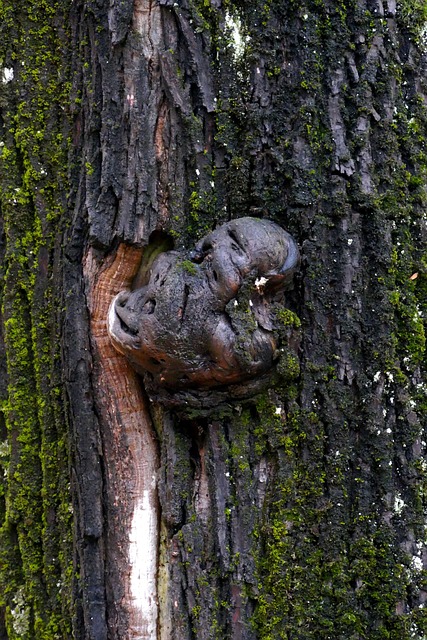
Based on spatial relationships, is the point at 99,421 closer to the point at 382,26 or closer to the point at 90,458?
the point at 90,458

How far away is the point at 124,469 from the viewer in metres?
1.73

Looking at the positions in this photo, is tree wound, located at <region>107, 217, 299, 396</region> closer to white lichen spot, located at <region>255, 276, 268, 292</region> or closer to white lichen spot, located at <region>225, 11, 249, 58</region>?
white lichen spot, located at <region>255, 276, 268, 292</region>

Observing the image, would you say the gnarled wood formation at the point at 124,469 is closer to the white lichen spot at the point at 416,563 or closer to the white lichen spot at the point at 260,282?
the white lichen spot at the point at 260,282

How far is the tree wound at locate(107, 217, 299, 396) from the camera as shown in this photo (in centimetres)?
154

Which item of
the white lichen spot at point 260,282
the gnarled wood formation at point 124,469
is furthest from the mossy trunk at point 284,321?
the white lichen spot at point 260,282

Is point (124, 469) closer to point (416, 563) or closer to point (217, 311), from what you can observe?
point (217, 311)

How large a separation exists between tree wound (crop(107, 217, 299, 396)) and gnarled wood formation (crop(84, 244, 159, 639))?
0.45ft

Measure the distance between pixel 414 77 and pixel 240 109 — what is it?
1.69ft

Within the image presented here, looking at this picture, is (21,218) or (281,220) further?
(21,218)

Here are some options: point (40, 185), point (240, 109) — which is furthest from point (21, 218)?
point (240, 109)

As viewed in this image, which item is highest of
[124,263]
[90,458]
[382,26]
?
[382,26]

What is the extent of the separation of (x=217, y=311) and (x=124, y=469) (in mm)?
550

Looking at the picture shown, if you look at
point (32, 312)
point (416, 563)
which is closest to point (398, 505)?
point (416, 563)

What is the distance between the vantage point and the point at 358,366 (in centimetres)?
163
